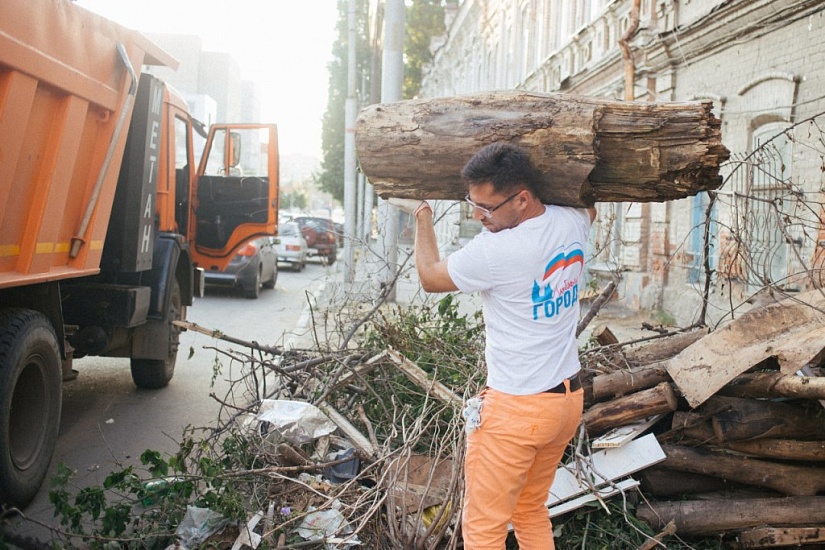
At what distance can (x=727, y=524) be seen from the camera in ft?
12.9

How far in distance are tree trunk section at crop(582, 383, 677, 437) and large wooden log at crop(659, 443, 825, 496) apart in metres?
0.21

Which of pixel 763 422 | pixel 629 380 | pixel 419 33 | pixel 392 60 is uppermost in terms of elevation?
pixel 419 33

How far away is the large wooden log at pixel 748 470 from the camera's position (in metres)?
3.99

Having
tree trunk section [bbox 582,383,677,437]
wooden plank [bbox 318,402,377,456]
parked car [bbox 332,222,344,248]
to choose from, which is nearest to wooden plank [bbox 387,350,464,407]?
wooden plank [bbox 318,402,377,456]

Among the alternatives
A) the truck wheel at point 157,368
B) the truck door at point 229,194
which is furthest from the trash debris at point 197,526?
the truck door at point 229,194

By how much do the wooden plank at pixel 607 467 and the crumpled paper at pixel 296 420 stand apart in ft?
4.77

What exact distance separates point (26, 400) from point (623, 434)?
3629 mm

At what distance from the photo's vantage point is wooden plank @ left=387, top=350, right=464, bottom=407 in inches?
186

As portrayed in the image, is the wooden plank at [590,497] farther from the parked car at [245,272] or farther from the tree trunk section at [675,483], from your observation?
the parked car at [245,272]

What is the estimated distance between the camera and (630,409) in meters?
4.21

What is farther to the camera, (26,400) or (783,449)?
(26,400)

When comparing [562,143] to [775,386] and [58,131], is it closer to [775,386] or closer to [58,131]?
[775,386]

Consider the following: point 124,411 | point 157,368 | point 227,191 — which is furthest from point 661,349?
point 227,191

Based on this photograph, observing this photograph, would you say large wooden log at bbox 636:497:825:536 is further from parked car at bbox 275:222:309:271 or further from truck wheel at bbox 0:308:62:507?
parked car at bbox 275:222:309:271
